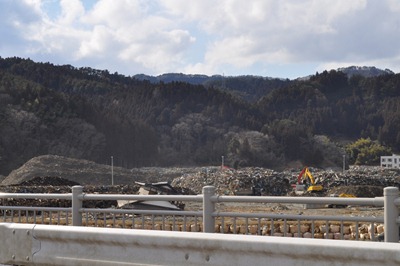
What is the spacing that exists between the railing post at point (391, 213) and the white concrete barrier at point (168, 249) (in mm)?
2051

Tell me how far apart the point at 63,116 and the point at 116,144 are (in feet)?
39.0

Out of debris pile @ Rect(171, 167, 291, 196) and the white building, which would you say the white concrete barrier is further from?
the white building

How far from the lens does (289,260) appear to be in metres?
5.18

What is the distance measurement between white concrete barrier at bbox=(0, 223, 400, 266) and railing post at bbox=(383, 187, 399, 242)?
2051 millimetres

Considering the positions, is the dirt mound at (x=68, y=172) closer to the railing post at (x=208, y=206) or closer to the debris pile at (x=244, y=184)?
the debris pile at (x=244, y=184)

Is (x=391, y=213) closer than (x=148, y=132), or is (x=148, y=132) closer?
(x=391, y=213)

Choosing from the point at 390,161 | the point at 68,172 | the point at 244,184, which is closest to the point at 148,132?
the point at 390,161

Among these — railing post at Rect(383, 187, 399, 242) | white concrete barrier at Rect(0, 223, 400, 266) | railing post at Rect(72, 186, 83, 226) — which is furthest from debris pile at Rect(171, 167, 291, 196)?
white concrete barrier at Rect(0, 223, 400, 266)

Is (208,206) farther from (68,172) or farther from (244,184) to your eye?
(68,172)

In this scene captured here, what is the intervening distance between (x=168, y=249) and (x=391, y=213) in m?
2.41

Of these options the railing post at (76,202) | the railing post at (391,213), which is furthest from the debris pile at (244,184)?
the railing post at (391,213)

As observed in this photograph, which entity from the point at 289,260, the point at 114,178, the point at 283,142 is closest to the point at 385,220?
the point at 289,260

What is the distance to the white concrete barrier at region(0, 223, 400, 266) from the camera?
16.2 ft

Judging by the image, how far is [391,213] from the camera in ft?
22.8
